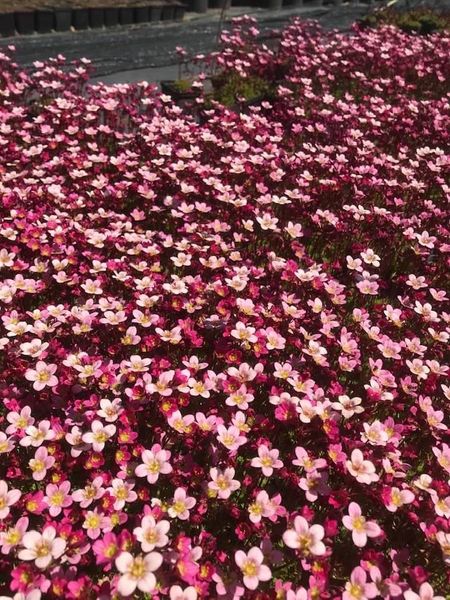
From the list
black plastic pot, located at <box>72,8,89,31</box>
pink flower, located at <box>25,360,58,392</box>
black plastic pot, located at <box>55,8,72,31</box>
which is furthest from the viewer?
black plastic pot, located at <box>72,8,89,31</box>

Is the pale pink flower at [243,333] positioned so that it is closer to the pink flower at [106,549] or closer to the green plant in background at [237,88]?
the pink flower at [106,549]

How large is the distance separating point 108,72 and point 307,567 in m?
11.8

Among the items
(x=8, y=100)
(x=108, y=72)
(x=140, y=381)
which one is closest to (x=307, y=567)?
(x=140, y=381)

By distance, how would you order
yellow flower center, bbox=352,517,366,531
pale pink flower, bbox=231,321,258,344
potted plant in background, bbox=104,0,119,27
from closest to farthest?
yellow flower center, bbox=352,517,366,531 < pale pink flower, bbox=231,321,258,344 < potted plant in background, bbox=104,0,119,27

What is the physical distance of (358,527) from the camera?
8.89 feet

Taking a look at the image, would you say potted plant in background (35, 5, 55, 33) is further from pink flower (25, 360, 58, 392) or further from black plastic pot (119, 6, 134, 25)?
pink flower (25, 360, 58, 392)

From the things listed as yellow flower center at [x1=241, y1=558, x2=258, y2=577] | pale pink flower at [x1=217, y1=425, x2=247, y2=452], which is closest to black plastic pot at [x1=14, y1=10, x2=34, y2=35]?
pale pink flower at [x1=217, y1=425, x2=247, y2=452]

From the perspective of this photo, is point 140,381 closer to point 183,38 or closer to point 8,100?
point 8,100

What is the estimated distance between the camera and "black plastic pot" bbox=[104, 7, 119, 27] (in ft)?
56.0

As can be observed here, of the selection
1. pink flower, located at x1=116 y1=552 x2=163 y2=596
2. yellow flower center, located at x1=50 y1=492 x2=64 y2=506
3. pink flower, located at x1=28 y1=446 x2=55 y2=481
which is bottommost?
yellow flower center, located at x1=50 y1=492 x2=64 y2=506

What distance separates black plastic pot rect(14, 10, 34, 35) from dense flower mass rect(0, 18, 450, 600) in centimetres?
936

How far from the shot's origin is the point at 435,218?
584cm

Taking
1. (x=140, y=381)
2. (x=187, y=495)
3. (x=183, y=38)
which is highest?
(x=140, y=381)

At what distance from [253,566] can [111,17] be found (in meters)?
18.3
